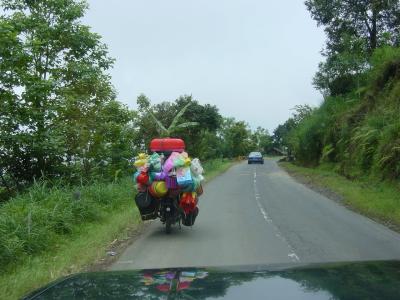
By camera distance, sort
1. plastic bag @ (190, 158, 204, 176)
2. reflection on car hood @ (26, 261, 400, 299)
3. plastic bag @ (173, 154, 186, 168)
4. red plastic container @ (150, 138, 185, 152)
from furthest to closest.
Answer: red plastic container @ (150, 138, 185, 152) < plastic bag @ (190, 158, 204, 176) < plastic bag @ (173, 154, 186, 168) < reflection on car hood @ (26, 261, 400, 299)

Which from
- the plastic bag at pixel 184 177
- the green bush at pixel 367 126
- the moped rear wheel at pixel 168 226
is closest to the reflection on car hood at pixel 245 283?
the plastic bag at pixel 184 177

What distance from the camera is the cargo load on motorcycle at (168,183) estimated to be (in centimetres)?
1141

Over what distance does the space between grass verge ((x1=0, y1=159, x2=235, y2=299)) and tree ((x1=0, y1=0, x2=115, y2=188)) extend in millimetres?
2699

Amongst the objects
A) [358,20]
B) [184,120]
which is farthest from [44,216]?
[358,20]

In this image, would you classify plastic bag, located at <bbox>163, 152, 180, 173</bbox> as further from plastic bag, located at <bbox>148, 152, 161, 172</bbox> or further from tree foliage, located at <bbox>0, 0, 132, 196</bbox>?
tree foliage, located at <bbox>0, 0, 132, 196</bbox>

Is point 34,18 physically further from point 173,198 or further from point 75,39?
point 173,198

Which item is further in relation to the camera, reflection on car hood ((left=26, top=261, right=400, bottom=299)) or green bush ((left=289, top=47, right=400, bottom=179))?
green bush ((left=289, top=47, right=400, bottom=179))

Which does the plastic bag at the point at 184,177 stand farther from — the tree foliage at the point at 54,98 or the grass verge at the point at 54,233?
the tree foliage at the point at 54,98

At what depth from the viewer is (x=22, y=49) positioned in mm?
15039

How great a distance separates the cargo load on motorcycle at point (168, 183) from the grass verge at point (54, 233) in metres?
1.00

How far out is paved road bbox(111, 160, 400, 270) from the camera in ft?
30.5

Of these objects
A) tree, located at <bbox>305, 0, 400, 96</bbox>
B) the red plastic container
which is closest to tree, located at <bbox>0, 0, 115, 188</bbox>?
the red plastic container

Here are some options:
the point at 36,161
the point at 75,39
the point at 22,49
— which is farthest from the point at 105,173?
the point at 22,49

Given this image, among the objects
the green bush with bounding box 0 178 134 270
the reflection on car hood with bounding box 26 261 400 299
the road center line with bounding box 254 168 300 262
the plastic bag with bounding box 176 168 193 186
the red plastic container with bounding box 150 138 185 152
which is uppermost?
the red plastic container with bounding box 150 138 185 152
